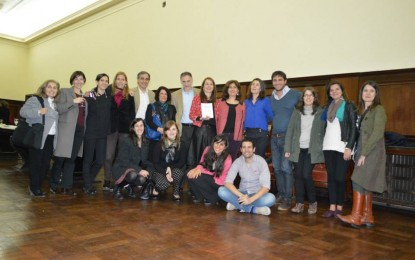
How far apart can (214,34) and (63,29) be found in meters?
6.71

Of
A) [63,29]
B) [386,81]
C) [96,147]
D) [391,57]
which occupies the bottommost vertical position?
[96,147]

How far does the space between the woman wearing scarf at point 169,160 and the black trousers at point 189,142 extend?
0.17 meters

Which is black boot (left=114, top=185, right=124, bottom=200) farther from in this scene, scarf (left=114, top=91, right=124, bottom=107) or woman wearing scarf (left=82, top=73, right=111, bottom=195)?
scarf (left=114, top=91, right=124, bottom=107)

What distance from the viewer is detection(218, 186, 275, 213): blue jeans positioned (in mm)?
3240

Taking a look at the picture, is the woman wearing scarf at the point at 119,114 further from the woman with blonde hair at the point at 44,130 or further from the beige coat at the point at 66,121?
the woman with blonde hair at the point at 44,130

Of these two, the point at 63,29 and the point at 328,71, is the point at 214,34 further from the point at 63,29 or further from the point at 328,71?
the point at 63,29

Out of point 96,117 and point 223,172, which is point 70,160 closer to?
point 96,117

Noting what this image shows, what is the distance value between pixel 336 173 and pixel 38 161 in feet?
10.5

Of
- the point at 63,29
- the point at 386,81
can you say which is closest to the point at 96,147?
the point at 386,81

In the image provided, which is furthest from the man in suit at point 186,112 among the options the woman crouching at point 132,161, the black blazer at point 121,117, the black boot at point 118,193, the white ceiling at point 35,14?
the white ceiling at point 35,14

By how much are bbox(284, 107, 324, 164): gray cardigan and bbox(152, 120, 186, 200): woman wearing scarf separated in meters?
1.26

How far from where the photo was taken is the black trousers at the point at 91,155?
382cm

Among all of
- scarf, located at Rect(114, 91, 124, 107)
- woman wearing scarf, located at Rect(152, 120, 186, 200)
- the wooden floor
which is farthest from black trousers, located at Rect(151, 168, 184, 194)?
scarf, located at Rect(114, 91, 124, 107)

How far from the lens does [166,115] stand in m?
4.02
